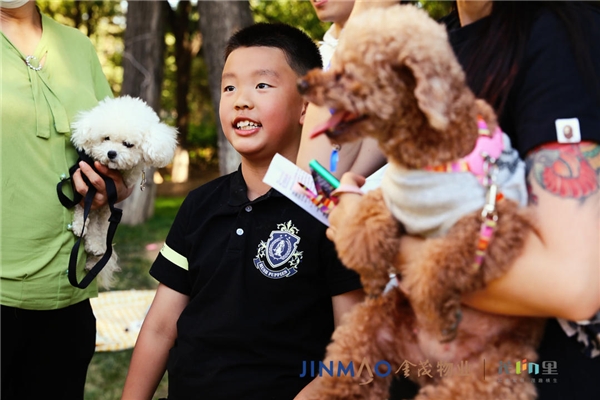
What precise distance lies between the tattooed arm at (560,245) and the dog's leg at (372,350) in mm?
270

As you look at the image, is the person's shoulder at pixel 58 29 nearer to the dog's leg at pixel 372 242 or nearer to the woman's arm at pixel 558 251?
the dog's leg at pixel 372 242

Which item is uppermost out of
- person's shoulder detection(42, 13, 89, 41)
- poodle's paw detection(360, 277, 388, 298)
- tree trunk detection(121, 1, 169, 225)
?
tree trunk detection(121, 1, 169, 225)

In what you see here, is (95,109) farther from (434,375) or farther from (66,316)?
(434,375)

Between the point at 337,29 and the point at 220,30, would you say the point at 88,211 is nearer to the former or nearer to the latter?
the point at 337,29

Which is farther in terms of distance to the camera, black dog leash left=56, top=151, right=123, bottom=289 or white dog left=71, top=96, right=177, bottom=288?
white dog left=71, top=96, right=177, bottom=288

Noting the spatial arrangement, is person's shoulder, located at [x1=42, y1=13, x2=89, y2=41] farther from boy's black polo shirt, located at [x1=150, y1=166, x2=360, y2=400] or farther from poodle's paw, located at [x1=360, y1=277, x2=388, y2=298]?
poodle's paw, located at [x1=360, y1=277, x2=388, y2=298]

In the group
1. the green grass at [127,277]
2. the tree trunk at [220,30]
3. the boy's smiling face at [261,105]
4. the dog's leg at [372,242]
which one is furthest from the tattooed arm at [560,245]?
the tree trunk at [220,30]

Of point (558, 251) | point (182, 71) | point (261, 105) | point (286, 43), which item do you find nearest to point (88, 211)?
point (261, 105)

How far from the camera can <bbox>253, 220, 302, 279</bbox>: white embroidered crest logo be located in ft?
6.75

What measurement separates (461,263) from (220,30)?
5.54m

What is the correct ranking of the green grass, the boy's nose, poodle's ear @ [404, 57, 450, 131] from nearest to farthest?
poodle's ear @ [404, 57, 450, 131], the boy's nose, the green grass

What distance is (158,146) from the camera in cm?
314

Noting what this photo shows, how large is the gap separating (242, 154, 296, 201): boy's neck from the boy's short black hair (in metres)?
0.38

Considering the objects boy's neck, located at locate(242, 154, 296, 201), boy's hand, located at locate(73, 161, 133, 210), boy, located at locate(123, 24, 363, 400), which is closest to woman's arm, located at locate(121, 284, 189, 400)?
boy, located at locate(123, 24, 363, 400)
